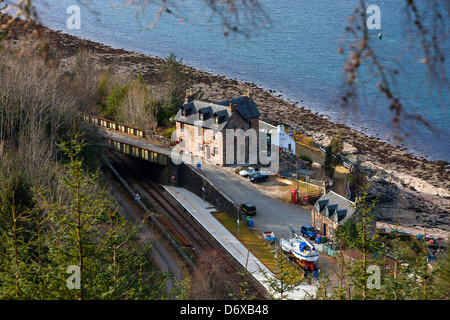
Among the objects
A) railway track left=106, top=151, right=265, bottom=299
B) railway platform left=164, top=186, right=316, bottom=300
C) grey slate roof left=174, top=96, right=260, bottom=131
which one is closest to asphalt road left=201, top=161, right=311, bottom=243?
railway platform left=164, top=186, right=316, bottom=300

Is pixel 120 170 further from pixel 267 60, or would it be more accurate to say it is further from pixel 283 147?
pixel 267 60

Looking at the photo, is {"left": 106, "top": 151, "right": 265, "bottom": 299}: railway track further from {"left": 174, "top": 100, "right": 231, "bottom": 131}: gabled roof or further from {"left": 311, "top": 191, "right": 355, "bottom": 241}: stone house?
{"left": 311, "top": 191, "right": 355, "bottom": 241}: stone house

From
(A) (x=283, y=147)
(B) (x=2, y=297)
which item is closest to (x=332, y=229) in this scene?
(A) (x=283, y=147)

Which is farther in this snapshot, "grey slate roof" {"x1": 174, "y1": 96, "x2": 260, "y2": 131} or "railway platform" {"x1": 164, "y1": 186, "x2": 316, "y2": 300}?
"grey slate roof" {"x1": 174, "y1": 96, "x2": 260, "y2": 131}

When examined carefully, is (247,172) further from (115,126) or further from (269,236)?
(115,126)

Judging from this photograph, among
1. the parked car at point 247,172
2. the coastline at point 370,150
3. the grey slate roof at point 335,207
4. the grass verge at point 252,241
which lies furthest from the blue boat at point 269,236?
the coastline at point 370,150

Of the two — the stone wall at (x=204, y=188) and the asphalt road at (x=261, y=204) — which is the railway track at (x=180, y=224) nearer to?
the stone wall at (x=204, y=188)
